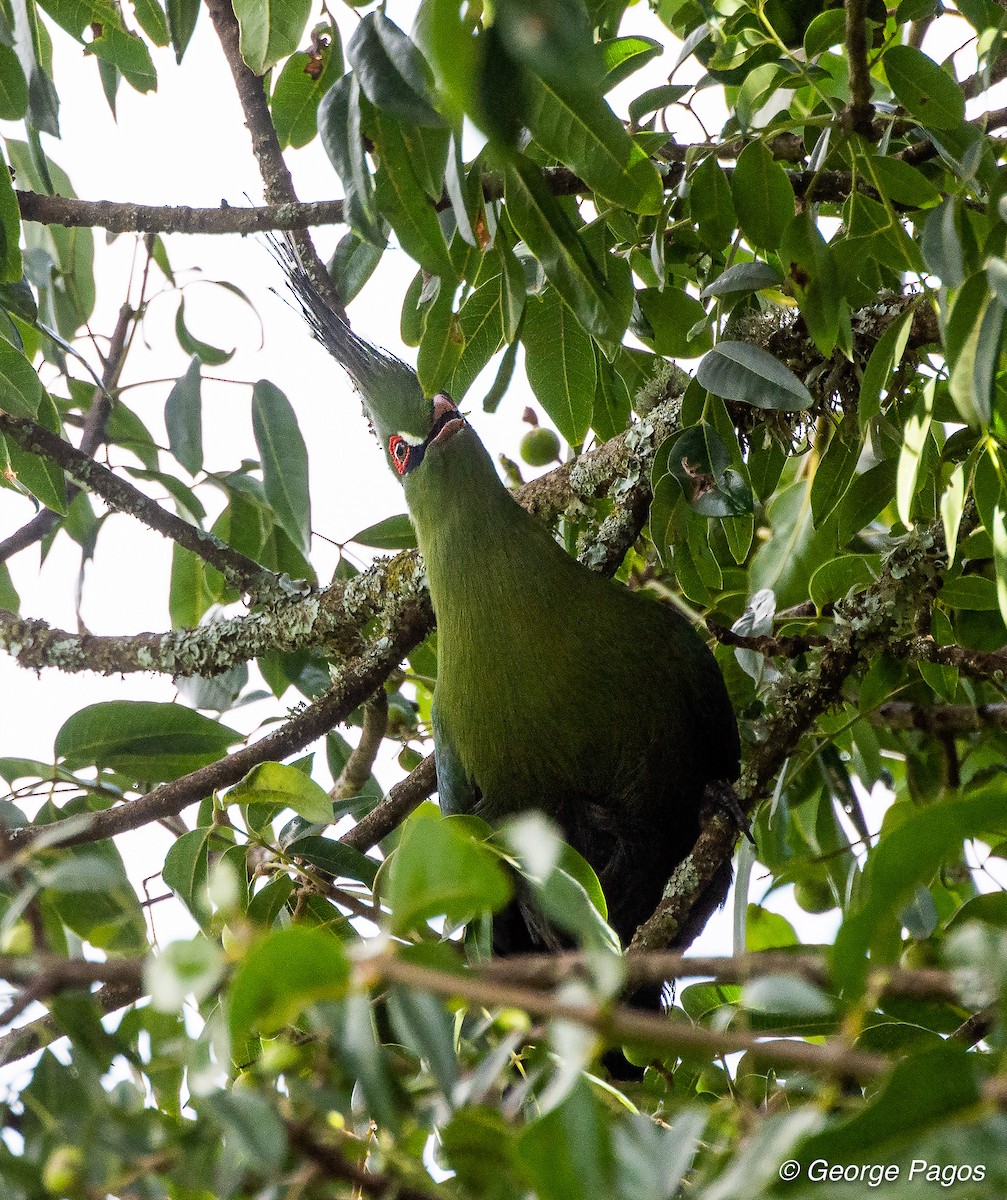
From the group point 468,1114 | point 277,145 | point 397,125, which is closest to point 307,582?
point 277,145

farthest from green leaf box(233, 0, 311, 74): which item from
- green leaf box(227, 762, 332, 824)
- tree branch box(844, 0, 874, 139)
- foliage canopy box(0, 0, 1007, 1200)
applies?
green leaf box(227, 762, 332, 824)

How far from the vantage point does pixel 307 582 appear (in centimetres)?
247

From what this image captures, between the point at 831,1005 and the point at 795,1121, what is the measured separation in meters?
0.06

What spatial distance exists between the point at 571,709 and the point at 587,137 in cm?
120

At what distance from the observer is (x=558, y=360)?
1834mm

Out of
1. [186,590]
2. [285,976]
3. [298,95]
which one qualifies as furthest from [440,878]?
[186,590]

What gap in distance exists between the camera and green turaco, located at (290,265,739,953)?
2.09 meters

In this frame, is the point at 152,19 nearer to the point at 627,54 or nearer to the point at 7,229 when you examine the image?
the point at 7,229

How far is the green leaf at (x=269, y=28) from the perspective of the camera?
150 cm

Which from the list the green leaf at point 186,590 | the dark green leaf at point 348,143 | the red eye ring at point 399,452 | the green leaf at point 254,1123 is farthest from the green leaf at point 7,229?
the green leaf at point 254,1123

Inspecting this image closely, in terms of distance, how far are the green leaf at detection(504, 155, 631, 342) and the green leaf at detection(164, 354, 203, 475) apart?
4.67 feet

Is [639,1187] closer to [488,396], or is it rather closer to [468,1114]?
[468,1114]

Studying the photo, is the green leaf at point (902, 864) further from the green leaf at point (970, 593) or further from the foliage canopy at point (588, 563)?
the green leaf at point (970, 593)

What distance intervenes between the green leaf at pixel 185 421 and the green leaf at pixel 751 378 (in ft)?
A: 4.23
